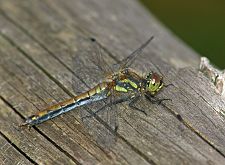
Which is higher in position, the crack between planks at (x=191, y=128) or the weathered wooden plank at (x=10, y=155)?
the crack between planks at (x=191, y=128)

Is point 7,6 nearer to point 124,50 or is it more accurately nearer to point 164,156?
point 124,50

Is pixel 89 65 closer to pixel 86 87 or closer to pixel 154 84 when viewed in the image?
pixel 86 87

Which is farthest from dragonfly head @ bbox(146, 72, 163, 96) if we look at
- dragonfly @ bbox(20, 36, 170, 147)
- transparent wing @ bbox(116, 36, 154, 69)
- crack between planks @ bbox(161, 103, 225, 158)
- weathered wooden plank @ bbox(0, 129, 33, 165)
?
weathered wooden plank @ bbox(0, 129, 33, 165)

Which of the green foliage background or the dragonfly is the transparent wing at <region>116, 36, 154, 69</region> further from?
the green foliage background

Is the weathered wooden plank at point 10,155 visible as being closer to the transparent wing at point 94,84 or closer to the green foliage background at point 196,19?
the transparent wing at point 94,84

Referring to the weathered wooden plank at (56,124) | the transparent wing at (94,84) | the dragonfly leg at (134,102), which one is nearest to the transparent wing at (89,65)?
the transparent wing at (94,84)

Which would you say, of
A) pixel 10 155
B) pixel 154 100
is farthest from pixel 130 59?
pixel 10 155
